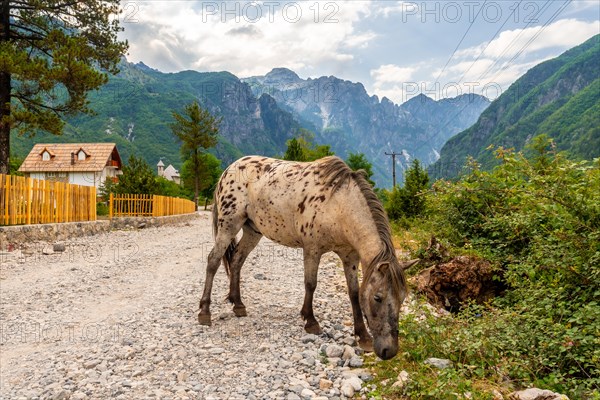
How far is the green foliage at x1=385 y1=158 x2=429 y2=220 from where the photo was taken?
19703 millimetres

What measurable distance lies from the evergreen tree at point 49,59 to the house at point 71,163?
126 ft

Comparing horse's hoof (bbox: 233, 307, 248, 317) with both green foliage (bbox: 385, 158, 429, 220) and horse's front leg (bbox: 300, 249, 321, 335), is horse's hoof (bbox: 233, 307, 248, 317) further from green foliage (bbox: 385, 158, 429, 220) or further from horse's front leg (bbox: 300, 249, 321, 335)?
green foliage (bbox: 385, 158, 429, 220)

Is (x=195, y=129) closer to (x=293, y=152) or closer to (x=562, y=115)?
(x=293, y=152)

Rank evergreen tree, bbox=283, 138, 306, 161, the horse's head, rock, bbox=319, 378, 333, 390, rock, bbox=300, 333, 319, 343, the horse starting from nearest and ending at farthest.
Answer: rock, bbox=319, 378, 333, 390 → the horse's head → the horse → rock, bbox=300, 333, 319, 343 → evergreen tree, bbox=283, 138, 306, 161

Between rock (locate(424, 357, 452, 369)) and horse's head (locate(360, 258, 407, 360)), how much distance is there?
0.34m

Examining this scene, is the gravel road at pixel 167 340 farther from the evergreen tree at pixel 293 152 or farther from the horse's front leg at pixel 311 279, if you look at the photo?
the evergreen tree at pixel 293 152

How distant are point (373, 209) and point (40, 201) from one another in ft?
51.6

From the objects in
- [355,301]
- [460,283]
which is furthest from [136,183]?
[355,301]

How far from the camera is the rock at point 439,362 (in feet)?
11.1

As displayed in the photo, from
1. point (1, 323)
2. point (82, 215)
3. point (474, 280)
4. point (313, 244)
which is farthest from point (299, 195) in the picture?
point (82, 215)

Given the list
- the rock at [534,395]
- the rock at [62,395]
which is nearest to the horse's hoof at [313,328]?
the rock at [534,395]

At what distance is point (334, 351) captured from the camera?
405cm

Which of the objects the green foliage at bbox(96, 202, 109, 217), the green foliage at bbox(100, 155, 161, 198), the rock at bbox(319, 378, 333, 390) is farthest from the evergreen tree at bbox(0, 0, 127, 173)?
the rock at bbox(319, 378, 333, 390)

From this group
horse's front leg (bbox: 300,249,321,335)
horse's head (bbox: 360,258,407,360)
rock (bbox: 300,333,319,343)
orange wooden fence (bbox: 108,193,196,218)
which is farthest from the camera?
orange wooden fence (bbox: 108,193,196,218)
